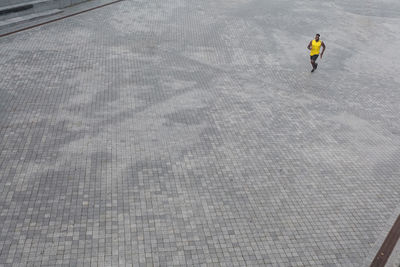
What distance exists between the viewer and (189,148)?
27.1 feet

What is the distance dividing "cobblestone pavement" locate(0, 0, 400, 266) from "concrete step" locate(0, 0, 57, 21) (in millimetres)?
1097

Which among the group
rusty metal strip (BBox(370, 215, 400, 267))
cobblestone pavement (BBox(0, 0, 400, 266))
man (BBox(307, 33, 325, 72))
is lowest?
rusty metal strip (BBox(370, 215, 400, 267))

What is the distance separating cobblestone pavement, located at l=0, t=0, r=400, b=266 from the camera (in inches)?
239

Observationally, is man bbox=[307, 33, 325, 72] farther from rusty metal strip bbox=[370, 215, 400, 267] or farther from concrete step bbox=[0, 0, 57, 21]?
concrete step bbox=[0, 0, 57, 21]

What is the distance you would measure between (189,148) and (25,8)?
999cm

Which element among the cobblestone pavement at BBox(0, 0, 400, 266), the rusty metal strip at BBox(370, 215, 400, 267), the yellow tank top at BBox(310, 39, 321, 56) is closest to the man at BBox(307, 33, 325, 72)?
the yellow tank top at BBox(310, 39, 321, 56)

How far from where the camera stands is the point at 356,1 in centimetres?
2197

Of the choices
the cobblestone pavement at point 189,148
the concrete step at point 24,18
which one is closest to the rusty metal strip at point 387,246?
the cobblestone pavement at point 189,148

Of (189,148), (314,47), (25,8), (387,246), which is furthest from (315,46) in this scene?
(25,8)

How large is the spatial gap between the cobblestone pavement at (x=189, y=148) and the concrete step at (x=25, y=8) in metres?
1.10

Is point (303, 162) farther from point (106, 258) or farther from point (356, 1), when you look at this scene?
point (356, 1)

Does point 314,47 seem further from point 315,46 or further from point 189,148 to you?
point 189,148

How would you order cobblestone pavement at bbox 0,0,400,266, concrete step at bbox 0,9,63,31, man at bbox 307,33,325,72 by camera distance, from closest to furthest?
cobblestone pavement at bbox 0,0,400,266 < man at bbox 307,33,325,72 < concrete step at bbox 0,9,63,31

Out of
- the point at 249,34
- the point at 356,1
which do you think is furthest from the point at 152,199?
the point at 356,1
